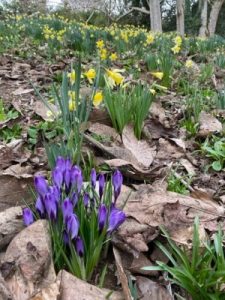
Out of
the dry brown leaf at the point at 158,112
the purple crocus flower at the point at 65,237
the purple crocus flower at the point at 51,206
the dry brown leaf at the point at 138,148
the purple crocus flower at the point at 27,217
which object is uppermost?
the purple crocus flower at the point at 51,206

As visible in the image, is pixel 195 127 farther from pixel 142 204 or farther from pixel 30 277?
pixel 30 277

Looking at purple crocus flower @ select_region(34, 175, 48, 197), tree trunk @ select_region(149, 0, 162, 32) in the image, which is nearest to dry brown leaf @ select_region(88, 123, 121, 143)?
purple crocus flower @ select_region(34, 175, 48, 197)

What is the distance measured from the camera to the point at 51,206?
3.99 feet

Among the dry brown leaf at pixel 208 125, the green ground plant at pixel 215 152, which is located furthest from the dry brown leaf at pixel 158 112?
the green ground plant at pixel 215 152

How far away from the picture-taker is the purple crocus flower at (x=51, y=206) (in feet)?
3.99

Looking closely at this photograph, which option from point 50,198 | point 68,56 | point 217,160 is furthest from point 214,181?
point 68,56

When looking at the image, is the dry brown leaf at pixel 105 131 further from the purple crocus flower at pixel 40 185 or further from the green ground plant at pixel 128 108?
the purple crocus flower at pixel 40 185

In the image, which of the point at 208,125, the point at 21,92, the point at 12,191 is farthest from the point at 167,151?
the point at 21,92

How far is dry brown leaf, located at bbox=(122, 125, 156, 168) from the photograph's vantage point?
2188mm

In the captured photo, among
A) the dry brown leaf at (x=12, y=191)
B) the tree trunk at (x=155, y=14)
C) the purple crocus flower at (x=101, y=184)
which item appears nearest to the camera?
the purple crocus flower at (x=101, y=184)

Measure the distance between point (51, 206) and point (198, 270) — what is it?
0.47 metres

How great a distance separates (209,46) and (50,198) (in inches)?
280

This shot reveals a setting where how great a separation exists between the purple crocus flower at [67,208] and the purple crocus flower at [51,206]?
35 millimetres

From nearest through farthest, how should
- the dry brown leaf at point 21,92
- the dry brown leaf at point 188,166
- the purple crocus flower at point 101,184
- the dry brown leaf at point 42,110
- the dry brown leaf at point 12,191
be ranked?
1. the purple crocus flower at point 101,184
2. the dry brown leaf at point 12,191
3. the dry brown leaf at point 188,166
4. the dry brown leaf at point 42,110
5. the dry brown leaf at point 21,92
